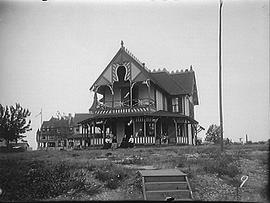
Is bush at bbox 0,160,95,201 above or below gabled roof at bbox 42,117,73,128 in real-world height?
below

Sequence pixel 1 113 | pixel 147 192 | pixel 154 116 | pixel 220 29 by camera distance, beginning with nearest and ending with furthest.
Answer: pixel 147 192, pixel 1 113, pixel 220 29, pixel 154 116

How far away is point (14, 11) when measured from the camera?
33.6 feet

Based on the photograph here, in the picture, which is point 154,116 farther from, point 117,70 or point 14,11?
point 14,11

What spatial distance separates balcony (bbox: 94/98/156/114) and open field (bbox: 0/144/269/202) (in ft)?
29.0

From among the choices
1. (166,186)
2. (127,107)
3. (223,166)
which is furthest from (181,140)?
(166,186)

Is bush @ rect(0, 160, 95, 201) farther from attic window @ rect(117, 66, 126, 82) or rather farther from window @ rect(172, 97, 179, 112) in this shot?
window @ rect(172, 97, 179, 112)

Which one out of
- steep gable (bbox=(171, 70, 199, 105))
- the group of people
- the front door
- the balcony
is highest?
steep gable (bbox=(171, 70, 199, 105))

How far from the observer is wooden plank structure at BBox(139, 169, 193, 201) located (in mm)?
8930

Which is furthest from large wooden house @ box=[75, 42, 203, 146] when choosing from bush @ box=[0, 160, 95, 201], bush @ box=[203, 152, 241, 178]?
bush @ box=[0, 160, 95, 201]

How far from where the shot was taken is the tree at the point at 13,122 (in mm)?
11630

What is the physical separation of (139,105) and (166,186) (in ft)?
40.3

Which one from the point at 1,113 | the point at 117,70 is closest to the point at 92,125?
the point at 117,70

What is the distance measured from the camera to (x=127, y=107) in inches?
844

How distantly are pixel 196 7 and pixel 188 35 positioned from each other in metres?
2.37
